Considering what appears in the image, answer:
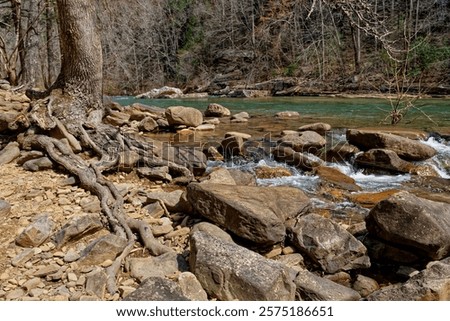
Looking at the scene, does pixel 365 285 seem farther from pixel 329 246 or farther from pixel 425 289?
pixel 425 289

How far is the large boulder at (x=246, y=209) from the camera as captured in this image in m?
3.17

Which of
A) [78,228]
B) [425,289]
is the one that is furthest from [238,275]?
[78,228]

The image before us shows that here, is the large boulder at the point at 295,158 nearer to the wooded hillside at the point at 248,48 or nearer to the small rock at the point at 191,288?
the small rock at the point at 191,288

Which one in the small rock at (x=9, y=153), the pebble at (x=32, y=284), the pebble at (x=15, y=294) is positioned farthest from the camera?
the small rock at (x=9, y=153)

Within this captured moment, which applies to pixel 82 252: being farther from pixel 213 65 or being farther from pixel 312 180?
pixel 213 65

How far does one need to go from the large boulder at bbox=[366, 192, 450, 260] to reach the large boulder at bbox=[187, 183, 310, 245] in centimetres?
87

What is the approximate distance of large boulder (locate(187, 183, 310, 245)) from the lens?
3.17 metres

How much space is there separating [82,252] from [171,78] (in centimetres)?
3826

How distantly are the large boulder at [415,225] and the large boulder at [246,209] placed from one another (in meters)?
0.87

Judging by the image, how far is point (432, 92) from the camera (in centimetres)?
1833

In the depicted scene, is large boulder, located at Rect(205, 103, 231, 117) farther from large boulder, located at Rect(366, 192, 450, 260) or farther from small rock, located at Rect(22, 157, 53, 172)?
large boulder, located at Rect(366, 192, 450, 260)

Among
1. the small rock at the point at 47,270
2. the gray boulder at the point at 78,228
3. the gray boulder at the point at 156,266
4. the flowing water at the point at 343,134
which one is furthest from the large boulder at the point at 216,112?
the small rock at the point at 47,270

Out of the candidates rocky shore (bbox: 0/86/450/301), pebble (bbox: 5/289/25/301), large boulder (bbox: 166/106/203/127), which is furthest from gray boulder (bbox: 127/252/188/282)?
large boulder (bbox: 166/106/203/127)

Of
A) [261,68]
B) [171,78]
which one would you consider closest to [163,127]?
[261,68]
